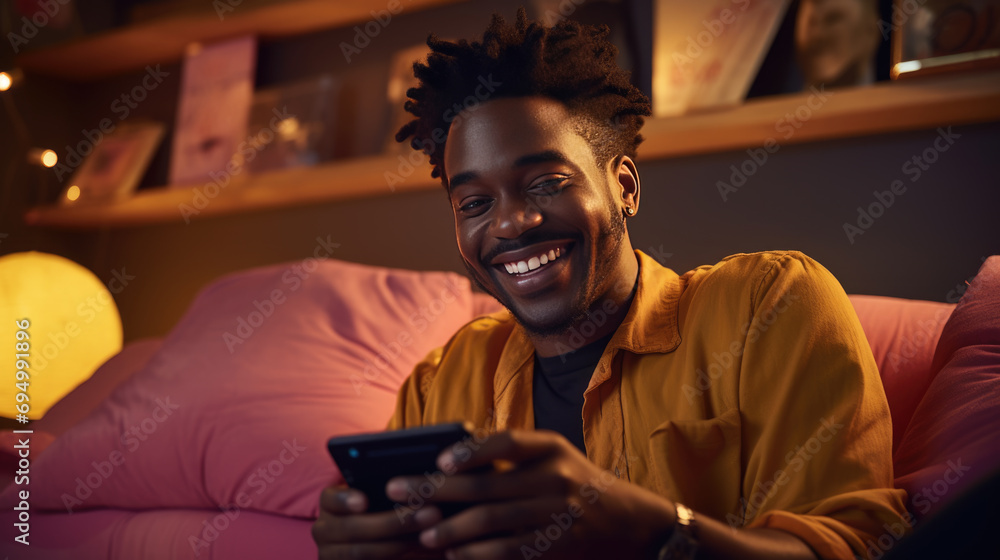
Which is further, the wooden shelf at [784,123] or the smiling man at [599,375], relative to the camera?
the wooden shelf at [784,123]

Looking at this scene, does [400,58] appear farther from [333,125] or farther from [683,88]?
[683,88]

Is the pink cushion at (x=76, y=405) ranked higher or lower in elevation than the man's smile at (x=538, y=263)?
lower

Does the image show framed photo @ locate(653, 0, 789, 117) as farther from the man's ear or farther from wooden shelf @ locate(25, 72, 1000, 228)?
the man's ear

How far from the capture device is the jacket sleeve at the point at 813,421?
735 millimetres

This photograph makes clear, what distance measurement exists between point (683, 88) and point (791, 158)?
0.27m

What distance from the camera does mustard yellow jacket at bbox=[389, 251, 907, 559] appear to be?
2.53ft

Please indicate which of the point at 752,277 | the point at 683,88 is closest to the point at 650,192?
the point at 683,88

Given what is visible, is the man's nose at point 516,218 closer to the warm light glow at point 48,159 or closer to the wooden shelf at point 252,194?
the wooden shelf at point 252,194

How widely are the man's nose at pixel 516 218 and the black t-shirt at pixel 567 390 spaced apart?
206mm

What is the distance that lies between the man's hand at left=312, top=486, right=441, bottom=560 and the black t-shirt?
1.17 ft

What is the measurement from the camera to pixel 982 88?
4.14 ft

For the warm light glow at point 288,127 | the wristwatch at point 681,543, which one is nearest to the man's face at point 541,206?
the wristwatch at point 681,543

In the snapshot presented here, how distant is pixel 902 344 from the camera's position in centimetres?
109

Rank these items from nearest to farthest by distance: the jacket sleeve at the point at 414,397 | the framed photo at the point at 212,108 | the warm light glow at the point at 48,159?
the jacket sleeve at the point at 414,397
the framed photo at the point at 212,108
the warm light glow at the point at 48,159
